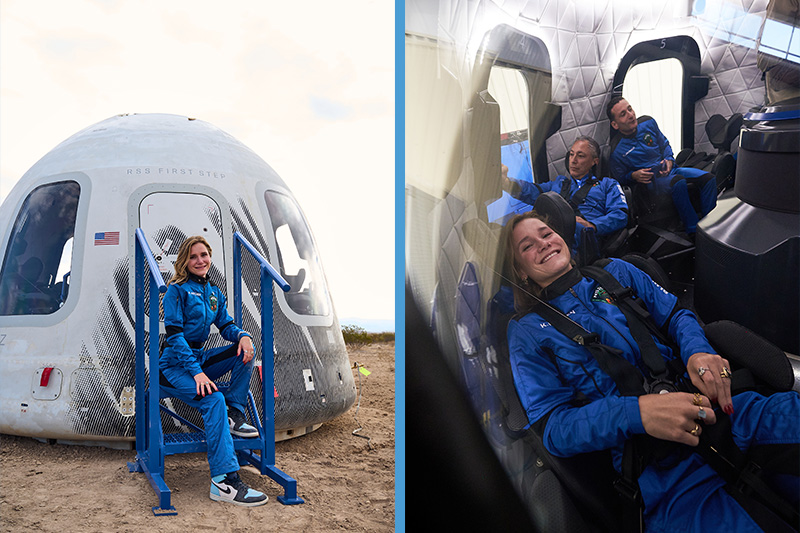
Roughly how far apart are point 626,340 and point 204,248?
9.94ft

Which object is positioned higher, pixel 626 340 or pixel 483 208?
pixel 483 208

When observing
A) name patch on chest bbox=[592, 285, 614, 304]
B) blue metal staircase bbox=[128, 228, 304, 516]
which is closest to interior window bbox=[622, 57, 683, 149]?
name patch on chest bbox=[592, 285, 614, 304]

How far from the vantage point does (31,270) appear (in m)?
4.95

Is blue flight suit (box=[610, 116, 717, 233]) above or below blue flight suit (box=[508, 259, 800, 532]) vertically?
above

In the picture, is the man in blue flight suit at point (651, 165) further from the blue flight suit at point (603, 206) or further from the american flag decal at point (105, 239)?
the american flag decal at point (105, 239)

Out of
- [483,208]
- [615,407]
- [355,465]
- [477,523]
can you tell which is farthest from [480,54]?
[355,465]

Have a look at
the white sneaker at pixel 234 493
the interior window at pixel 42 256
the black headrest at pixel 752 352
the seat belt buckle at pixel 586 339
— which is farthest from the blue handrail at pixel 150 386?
the black headrest at pixel 752 352

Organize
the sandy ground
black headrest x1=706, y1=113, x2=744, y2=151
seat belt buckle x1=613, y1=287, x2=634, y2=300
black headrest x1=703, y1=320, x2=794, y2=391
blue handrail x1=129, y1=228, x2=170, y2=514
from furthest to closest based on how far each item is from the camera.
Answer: blue handrail x1=129, y1=228, x2=170, y2=514 → the sandy ground → seat belt buckle x1=613, y1=287, x2=634, y2=300 → black headrest x1=706, y1=113, x2=744, y2=151 → black headrest x1=703, y1=320, x2=794, y2=391

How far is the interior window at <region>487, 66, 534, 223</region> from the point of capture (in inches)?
75.4

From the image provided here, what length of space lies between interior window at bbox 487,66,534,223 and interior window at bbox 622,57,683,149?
1.14ft

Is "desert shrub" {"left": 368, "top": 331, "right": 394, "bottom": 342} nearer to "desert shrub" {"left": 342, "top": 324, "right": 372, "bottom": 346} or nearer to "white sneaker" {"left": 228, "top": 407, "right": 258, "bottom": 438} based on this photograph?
"desert shrub" {"left": 342, "top": 324, "right": 372, "bottom": 346}

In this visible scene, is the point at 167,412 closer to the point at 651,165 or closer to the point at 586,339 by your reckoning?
the point at 586,339

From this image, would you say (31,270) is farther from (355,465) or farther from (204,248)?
(355,465)

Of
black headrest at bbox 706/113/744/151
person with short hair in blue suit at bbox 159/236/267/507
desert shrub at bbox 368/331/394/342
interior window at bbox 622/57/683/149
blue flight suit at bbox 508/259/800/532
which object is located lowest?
desert shrub at bbox 368/331/394/342
